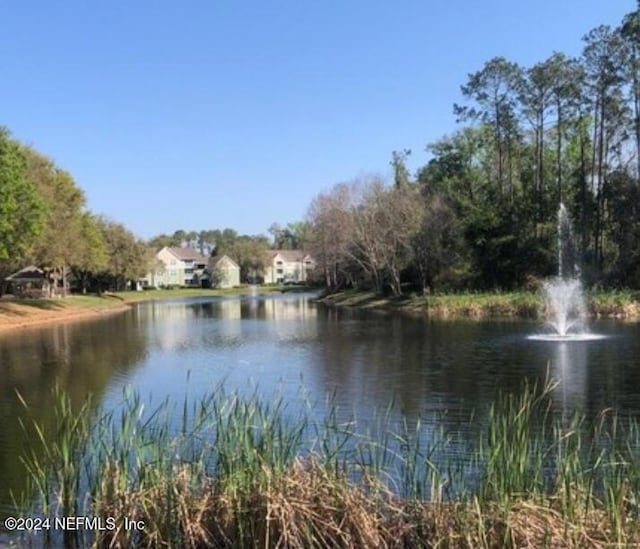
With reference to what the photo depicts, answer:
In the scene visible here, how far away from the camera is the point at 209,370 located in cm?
2369

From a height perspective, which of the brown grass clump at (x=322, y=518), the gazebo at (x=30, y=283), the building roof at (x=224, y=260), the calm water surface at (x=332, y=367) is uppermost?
the building roof at (x=224, y=260)

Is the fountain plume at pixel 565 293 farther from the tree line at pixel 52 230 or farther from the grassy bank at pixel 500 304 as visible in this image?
the tree line at pixel 52 230

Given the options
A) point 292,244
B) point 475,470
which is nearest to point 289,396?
point 475,470

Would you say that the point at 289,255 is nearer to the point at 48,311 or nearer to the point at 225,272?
the point at 225,272

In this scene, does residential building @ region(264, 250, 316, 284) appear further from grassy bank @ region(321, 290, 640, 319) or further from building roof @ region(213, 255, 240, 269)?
grassy bank @ region(321, 290, 640, 319)

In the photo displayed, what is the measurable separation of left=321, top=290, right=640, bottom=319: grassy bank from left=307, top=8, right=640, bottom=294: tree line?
13.1 feet

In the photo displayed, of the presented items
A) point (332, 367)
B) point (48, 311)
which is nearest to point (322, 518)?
point (332, 367)

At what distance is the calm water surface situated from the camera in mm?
16453

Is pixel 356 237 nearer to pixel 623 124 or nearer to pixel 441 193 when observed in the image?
pixel 441 193

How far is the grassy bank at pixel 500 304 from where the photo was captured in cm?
4038

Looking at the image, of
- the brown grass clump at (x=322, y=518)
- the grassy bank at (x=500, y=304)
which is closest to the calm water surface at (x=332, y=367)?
the brown grass clump at (x=322, y=518)

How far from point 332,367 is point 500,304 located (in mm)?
24344

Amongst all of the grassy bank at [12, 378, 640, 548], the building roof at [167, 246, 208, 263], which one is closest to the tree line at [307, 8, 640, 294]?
the grassy bank at [12, 378, 640, 548]

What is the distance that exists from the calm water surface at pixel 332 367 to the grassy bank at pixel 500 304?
3982mm
